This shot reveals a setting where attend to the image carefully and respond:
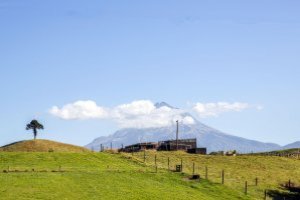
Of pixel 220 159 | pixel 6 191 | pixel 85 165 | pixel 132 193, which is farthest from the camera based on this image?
pixel 220 159

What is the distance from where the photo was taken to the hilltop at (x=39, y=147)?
125 meters

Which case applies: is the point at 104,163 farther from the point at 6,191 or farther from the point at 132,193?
the point at 6,191

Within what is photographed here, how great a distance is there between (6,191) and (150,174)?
31.2m

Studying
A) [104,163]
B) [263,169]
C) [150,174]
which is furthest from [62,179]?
[263,169]

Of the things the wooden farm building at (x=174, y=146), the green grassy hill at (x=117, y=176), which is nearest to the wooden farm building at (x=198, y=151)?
the wooden farm building at (x=174, y=146)

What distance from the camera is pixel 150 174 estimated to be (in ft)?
308

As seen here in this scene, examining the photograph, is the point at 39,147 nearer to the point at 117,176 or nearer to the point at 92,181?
the point at 117,176

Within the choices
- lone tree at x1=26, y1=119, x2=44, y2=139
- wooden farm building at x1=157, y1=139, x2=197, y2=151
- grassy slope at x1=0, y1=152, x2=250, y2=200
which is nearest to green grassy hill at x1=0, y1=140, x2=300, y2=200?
grassy slope at x1=0, y1=152, x2=250, y2=200

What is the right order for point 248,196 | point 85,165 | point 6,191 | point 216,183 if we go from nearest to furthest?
1. point 6,191
2. point 248,196
3. point 216,183
4. point 85,165

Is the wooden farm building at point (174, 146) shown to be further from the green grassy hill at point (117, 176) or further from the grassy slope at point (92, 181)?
the grassy slope at point (92, 181)

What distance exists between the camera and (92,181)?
265 ft

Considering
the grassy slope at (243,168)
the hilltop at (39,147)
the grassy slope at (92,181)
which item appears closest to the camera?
the grassy slope at (92,181)

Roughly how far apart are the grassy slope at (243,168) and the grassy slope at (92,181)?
918 centimetres

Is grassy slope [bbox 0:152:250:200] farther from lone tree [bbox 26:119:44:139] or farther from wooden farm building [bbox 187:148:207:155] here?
wooden farm building [bbox 187:148:207:155]
